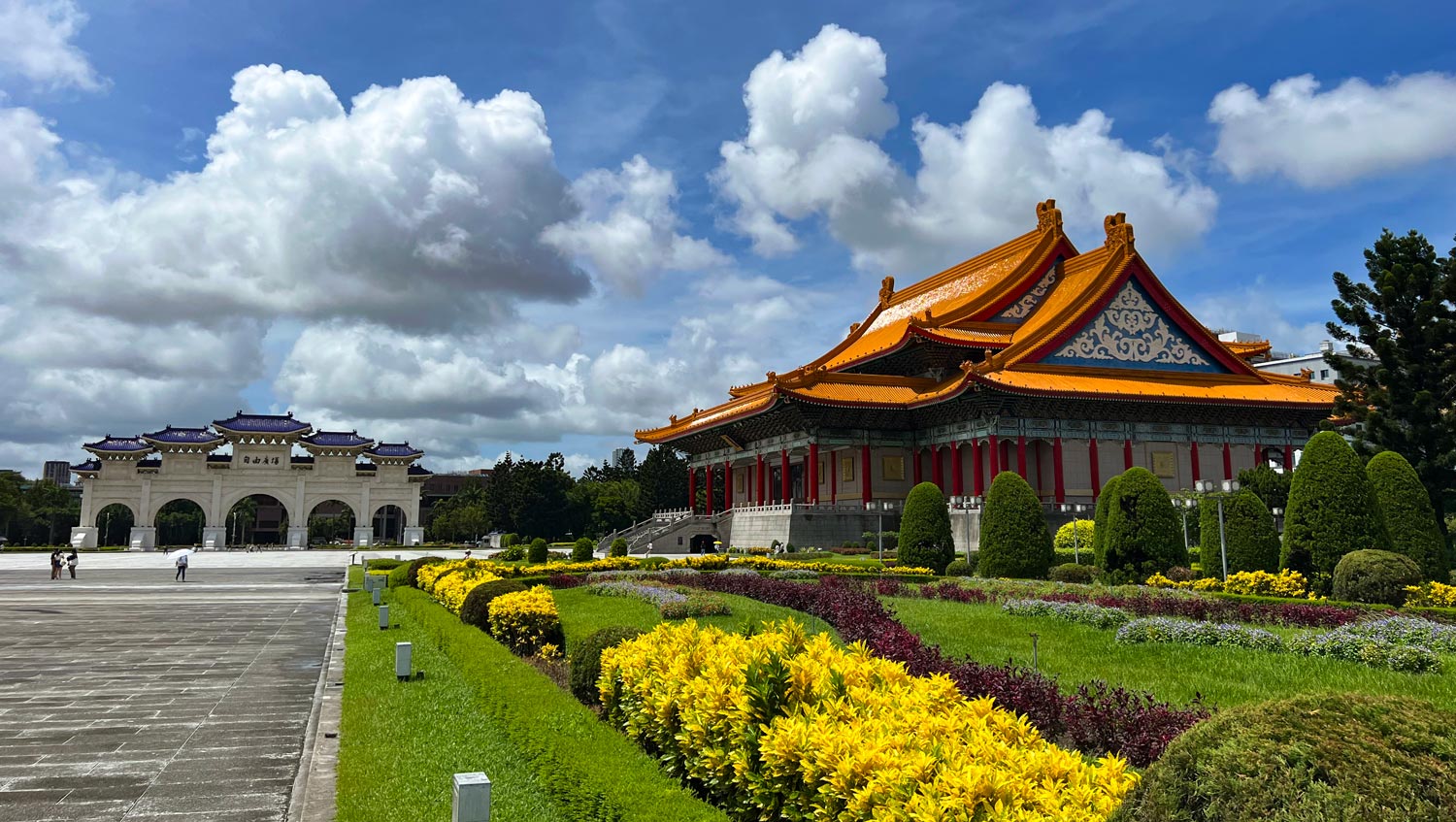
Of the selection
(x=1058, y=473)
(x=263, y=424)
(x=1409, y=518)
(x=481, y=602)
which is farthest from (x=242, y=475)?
(x=1409, y=518)

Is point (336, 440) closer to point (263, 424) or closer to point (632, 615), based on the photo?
point (263, 424)

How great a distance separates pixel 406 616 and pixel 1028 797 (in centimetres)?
1575

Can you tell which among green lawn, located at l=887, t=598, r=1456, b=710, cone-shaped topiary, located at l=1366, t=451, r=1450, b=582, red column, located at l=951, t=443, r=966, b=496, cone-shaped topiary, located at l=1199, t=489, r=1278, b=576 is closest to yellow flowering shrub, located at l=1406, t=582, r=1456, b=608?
cone-shaped topiary, located at l=1366, t=451, r=1450, b=582

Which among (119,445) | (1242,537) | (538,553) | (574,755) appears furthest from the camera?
(119,445)

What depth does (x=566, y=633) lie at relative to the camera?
14.1 m

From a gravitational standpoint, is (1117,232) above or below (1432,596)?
above

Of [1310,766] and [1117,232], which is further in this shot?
[1117,232]

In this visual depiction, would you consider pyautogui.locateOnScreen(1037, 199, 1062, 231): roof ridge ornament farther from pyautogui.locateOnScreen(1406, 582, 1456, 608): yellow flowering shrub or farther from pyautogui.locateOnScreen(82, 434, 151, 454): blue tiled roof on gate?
pyautogui.locateOnScreen(82, 434, 151, 454): blue tiled roof on gate

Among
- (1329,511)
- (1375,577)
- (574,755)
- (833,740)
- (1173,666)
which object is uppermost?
(1329,511)

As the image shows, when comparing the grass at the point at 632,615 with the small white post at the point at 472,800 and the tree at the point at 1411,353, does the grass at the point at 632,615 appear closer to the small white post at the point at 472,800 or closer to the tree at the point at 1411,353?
the small white post at the point at 472,800

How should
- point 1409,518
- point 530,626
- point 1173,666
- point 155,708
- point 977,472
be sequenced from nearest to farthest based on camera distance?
point 155,708 → point 1173,666 → point 530,626 → point 1409,518 → point 977,472

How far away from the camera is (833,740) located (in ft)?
14.1

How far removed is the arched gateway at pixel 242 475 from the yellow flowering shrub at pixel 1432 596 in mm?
60593

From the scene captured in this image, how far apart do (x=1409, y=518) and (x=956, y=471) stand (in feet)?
73.1
